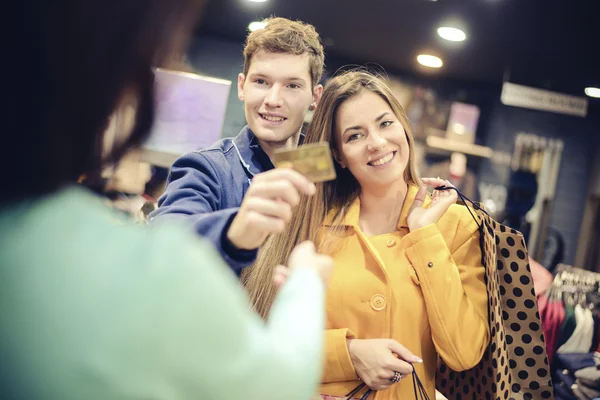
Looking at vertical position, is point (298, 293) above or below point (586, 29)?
below

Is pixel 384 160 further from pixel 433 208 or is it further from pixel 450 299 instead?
pixel 450 299

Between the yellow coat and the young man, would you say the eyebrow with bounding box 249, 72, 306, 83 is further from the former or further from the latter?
the yellow coat

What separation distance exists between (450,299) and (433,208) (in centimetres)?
31

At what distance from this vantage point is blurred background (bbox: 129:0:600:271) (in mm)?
4195

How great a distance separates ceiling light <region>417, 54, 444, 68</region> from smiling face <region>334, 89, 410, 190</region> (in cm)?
396

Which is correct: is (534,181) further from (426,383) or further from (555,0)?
(426,383)

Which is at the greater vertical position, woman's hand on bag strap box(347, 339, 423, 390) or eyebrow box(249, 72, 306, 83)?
eyebrow box(249, 72, 306, 83)

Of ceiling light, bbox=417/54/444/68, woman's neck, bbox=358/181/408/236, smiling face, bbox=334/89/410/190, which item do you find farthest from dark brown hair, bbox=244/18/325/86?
ceiling light, bbox=417/54/444/68

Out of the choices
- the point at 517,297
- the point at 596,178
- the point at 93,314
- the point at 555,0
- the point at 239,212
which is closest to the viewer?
the point at 93,314

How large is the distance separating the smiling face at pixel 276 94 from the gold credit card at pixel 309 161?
0.86 meters

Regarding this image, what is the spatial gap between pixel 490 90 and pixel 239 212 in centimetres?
575

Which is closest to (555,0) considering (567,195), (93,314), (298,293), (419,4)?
(419,4)

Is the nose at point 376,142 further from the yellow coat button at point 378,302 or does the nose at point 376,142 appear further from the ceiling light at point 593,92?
the ceiling light at point 593,92

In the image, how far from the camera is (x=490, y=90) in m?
6.22
